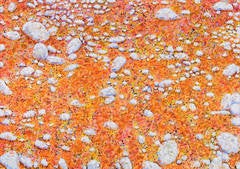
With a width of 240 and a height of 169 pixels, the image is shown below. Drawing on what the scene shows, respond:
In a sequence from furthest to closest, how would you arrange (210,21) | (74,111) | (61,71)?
(210,21) → (61,71) → (74,111)

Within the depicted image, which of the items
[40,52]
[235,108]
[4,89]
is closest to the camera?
[235,108]

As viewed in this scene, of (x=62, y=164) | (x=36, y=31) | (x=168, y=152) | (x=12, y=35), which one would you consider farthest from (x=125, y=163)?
(x=12, y=35)

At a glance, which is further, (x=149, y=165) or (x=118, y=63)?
(x=118, y=63)

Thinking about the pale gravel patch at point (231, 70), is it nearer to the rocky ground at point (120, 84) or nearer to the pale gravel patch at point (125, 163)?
the rocky ground at point (120, 84)

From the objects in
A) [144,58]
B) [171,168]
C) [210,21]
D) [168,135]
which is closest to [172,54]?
[144,58]

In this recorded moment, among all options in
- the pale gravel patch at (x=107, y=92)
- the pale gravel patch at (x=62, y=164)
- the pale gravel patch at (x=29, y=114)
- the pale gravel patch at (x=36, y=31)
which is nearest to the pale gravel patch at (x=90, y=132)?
the pale gravel patch at (x=62, y=164)

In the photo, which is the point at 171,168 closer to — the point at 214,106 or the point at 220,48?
the point at 214,106

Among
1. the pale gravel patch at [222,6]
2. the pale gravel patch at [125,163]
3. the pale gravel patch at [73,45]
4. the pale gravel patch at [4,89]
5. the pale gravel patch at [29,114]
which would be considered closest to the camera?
the pale gravel patch at [125,163]

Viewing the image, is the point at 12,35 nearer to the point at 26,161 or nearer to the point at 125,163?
the point at 26,161

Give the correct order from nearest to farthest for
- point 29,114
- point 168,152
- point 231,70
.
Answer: point 168,152 → point 29,114 → point 231,70

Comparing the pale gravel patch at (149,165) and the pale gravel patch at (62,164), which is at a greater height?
the pale gravel patch at (62,164)

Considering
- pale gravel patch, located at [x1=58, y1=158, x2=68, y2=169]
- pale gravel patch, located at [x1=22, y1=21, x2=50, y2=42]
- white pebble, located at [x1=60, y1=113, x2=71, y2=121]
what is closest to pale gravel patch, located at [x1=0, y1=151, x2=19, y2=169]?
pale gravel patch, located at [x1=58, y1=158, x2=68, y2=169]
